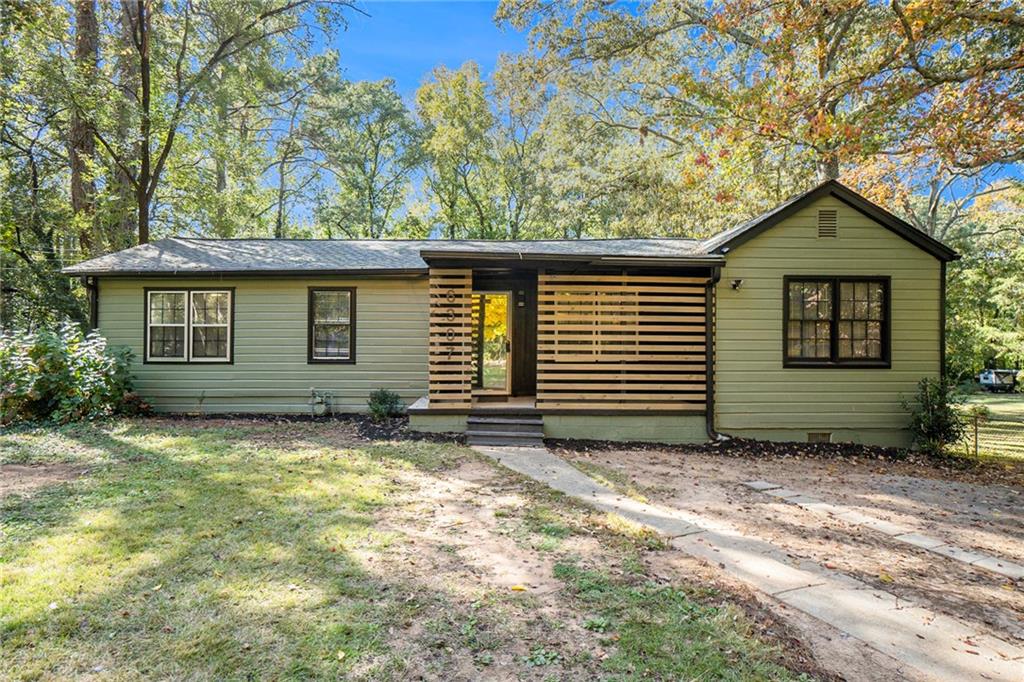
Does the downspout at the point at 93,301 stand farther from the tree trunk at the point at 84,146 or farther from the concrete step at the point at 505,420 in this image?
the concrete step at the point at 505,420

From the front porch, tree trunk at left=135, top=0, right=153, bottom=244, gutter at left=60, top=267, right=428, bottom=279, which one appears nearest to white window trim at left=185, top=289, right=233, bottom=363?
gutter at left=60, top=267, right=428, bottom=279

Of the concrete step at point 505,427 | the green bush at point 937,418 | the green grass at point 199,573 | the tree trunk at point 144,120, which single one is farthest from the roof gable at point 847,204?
the tree trunk at point 144,120

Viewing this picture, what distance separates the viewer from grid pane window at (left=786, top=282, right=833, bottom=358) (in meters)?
8.51

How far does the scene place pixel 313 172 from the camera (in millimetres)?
23328

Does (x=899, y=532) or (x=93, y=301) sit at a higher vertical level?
(x=93, y=301)

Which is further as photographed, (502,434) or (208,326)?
(208,326)

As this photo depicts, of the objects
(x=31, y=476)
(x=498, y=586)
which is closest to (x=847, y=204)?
(x=498, y=586)

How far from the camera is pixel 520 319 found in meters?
9.87

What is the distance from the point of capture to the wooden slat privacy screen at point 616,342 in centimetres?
830

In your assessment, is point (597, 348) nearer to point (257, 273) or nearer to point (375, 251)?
point (375, 251)

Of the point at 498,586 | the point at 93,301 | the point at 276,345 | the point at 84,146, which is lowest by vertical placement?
the point at 498,586

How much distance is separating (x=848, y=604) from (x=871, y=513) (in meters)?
2.50

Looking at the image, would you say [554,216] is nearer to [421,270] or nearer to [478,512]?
[421,270]

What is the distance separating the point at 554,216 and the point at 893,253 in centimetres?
1449
